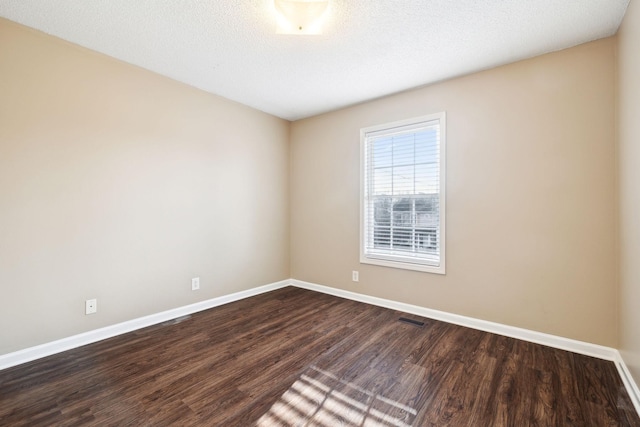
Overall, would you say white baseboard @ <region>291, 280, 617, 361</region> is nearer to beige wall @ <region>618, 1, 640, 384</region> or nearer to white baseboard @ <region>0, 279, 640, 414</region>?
white baseboard @ <region>0, 279, 640, 414</region>

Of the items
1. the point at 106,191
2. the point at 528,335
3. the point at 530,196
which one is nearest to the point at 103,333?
the point at 106,191

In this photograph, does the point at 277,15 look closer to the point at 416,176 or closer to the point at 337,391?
the point at 416,176

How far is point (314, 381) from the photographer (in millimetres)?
1964

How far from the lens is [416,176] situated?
329 cm

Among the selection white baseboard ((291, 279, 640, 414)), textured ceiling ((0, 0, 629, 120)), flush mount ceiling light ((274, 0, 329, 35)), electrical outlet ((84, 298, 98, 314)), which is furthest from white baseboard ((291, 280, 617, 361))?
flush mount ceiling light ((274, 0, 329, 35))

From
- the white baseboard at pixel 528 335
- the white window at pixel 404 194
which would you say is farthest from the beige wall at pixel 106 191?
the white baseboard at pixel 528 335

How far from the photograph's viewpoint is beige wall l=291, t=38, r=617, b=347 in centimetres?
229

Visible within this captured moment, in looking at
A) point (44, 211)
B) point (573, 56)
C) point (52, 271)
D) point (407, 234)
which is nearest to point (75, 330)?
point (52, 271)

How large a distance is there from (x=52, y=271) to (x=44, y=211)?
50 cm

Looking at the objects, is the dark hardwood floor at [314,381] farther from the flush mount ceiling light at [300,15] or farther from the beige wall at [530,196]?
the flush mount ceiling light at [300,15]

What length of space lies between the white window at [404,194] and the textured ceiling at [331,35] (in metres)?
0.62

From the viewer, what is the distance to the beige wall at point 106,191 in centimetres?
217

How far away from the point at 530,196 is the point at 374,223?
5.48 ft

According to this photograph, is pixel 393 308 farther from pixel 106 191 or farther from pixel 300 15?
pixel 106 191
